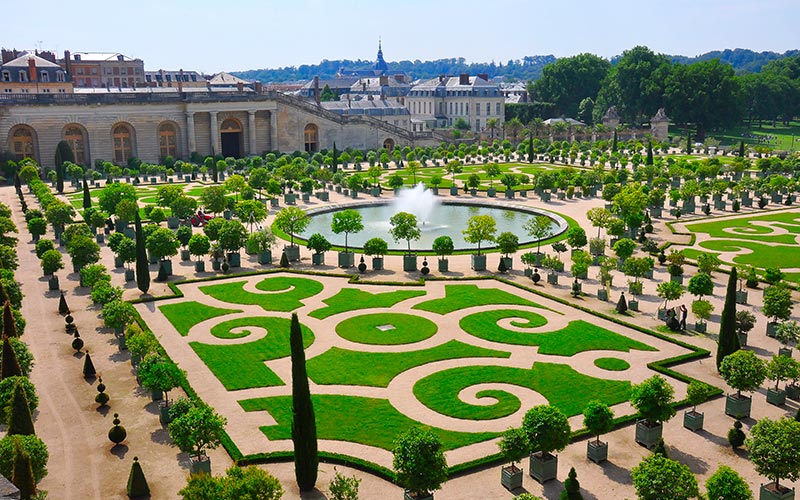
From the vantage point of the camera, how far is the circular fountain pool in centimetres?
6100

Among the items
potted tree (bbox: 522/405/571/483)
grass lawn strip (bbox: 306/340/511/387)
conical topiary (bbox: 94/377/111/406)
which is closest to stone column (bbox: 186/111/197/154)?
grass lawn strip (bbox: 306/340/511/387)

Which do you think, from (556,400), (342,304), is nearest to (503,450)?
(556,400)

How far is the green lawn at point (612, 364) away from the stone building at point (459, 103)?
111m

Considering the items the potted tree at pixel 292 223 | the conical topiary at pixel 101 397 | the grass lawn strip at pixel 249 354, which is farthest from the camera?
the potted tree at pixel 292 223

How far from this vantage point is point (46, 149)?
101 metres

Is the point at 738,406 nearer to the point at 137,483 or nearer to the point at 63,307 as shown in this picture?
the point at 137,483

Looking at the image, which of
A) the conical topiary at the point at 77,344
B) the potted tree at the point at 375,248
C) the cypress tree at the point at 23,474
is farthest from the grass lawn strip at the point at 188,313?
the cypress tree at the point at 23,474

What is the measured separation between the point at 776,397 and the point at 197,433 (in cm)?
2284

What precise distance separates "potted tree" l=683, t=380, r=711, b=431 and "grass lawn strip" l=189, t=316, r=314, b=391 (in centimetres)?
1676

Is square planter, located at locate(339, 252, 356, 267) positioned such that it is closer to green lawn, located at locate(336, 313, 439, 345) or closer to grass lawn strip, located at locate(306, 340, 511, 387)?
green lawn, located at locate(336, 313, 439, 345)

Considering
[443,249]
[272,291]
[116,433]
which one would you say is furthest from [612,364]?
[272,291]

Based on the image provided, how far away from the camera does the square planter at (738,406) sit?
29.9 meters

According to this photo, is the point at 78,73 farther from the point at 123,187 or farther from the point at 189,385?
the point at 189,385

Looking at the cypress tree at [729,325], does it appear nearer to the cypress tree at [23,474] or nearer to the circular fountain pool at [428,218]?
the circular fountain pool at [428,218]
